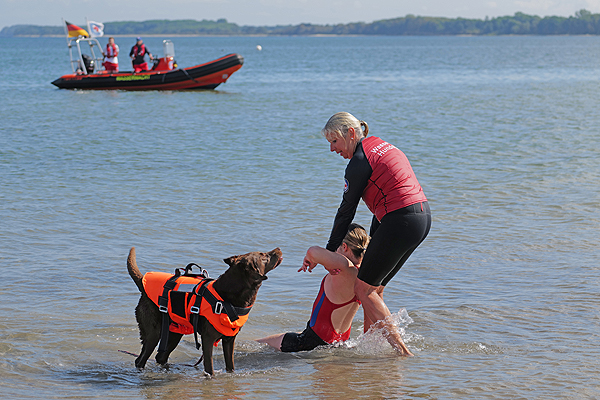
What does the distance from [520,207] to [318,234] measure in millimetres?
3425

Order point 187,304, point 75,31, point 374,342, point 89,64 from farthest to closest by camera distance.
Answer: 1. point 89,64
2. point 75,31
3. point 374,342
4. point 187,304

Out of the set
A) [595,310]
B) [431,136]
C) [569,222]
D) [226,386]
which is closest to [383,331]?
[226,386]

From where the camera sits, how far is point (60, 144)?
16.2 metres

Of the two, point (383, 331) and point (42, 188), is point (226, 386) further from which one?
point (42, 188)

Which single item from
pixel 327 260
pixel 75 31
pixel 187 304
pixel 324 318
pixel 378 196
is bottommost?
pixel 324 318

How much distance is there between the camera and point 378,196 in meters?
4.44

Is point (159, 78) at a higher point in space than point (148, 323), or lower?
higher

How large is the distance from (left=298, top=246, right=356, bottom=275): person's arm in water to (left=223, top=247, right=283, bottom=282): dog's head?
30 centimetres

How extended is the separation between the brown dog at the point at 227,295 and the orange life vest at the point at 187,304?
0.15ft

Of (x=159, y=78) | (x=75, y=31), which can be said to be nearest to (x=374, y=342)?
(x=159, y=78)

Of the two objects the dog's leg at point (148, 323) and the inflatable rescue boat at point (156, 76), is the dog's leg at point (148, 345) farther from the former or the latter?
the inflatable rescue boat at point (156, 76)

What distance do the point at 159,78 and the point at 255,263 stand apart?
2766 cm

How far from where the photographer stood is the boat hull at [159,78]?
29891mm

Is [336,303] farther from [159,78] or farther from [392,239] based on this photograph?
[159,78]
